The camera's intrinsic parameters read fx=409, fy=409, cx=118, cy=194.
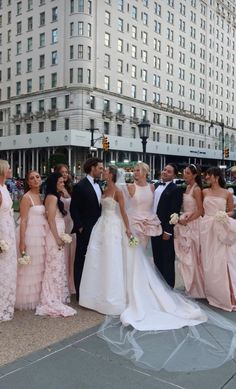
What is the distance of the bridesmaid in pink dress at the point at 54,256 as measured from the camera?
17.7ft

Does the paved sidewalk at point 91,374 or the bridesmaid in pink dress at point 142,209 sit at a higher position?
the bridesmaid in pink dress at point 142,209

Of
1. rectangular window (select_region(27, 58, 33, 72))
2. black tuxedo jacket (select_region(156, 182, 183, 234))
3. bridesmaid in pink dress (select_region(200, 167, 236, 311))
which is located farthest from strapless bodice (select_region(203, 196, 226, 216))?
rectangular window (select_region(27, 58, 33, 72))

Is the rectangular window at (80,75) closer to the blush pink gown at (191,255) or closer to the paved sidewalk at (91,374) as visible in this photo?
the blush pink gown at (191,255)

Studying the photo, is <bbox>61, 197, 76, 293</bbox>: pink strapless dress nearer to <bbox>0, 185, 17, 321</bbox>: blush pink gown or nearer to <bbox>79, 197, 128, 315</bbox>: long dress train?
<bbox>79, 197, 128, 315</bbox>: long dress train

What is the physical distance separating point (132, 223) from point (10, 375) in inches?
121

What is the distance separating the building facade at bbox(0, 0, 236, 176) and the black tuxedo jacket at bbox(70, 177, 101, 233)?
141 ft

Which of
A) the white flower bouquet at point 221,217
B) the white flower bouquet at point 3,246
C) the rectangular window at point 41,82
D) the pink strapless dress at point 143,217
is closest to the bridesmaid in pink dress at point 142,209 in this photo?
the pink strapless dress at point 143,217

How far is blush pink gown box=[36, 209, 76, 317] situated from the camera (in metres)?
5.34

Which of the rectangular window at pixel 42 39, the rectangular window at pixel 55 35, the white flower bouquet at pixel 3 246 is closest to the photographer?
the white flower bouquet at pixel 3 246

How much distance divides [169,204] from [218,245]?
3.05 ft

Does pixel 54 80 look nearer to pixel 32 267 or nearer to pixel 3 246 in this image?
pixel 32 267

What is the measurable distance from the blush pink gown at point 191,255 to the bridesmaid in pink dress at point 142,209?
423 millimetres

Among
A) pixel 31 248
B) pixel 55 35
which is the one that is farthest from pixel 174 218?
pixel 55 35

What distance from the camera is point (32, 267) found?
17.9 ft
